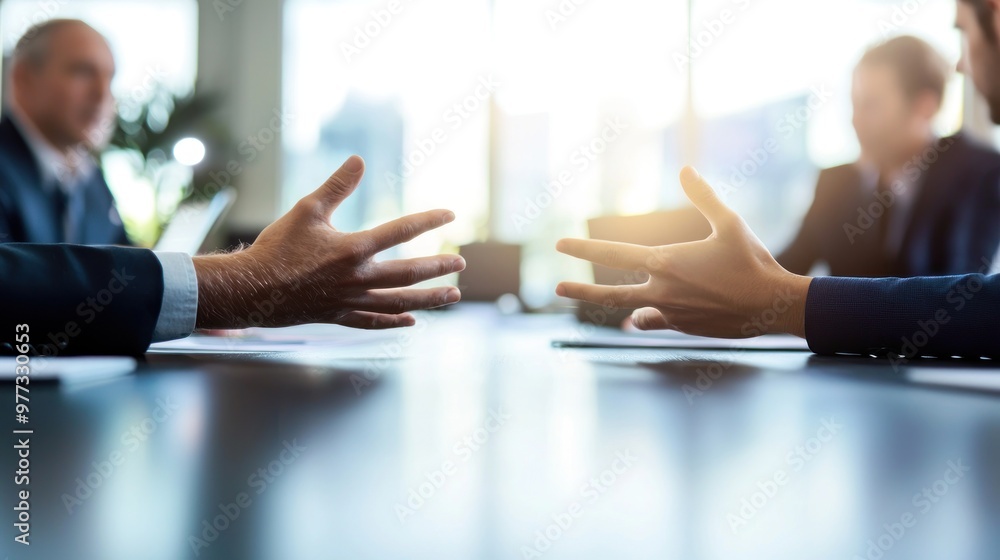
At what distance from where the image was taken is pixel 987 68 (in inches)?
58.9

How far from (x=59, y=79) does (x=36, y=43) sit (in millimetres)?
147

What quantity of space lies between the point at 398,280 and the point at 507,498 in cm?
67

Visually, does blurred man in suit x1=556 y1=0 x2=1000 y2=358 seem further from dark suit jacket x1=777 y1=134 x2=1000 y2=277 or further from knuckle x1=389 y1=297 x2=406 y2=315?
dark suit jacket x1=777 y1=134 x2=1000 y2=277

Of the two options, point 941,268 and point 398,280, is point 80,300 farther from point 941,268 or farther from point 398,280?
point 941,268

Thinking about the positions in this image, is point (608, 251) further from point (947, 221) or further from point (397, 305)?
point (947, 221)

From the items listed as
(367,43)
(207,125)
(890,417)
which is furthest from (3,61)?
(890,417)

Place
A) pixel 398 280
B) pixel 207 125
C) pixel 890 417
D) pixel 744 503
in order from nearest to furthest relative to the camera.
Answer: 1. pixel 744 503
2. pixel 890 417
3. pixel 398 280
4. pixel 207 125
